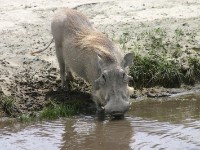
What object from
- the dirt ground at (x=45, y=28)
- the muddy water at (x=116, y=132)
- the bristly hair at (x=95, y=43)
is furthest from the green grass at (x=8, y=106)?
the bristly hair at (x=95, y=43)

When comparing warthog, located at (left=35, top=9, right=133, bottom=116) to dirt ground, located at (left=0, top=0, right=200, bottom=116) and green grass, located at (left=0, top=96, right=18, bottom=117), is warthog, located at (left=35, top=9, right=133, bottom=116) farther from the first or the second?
green grass, located at (left=0, top=96, right=18, bottom=117)

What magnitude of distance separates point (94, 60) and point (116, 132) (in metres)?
1.25

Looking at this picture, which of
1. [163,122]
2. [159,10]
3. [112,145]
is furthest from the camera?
[159,10]

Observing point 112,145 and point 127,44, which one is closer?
point 112,145

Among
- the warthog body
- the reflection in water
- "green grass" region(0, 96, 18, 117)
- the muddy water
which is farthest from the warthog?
"green grass" region(0, 96, 18, 117)

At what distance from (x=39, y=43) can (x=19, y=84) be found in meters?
1.57

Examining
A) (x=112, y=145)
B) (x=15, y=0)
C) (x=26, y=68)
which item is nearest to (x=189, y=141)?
(x=112, y=145)

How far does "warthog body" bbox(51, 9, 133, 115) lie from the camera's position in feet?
25.3

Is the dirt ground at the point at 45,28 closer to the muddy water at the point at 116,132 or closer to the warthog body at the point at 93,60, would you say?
the warthog body at the point at 93,60

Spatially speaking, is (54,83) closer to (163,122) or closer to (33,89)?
(33,89)

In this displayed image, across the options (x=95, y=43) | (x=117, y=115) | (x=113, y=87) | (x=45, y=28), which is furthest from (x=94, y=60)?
(x=45, y=28)

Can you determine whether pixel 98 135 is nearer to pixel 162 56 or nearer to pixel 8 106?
pixel 8 106

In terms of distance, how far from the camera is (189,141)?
6914 millimetres

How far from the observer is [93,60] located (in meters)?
8.30
